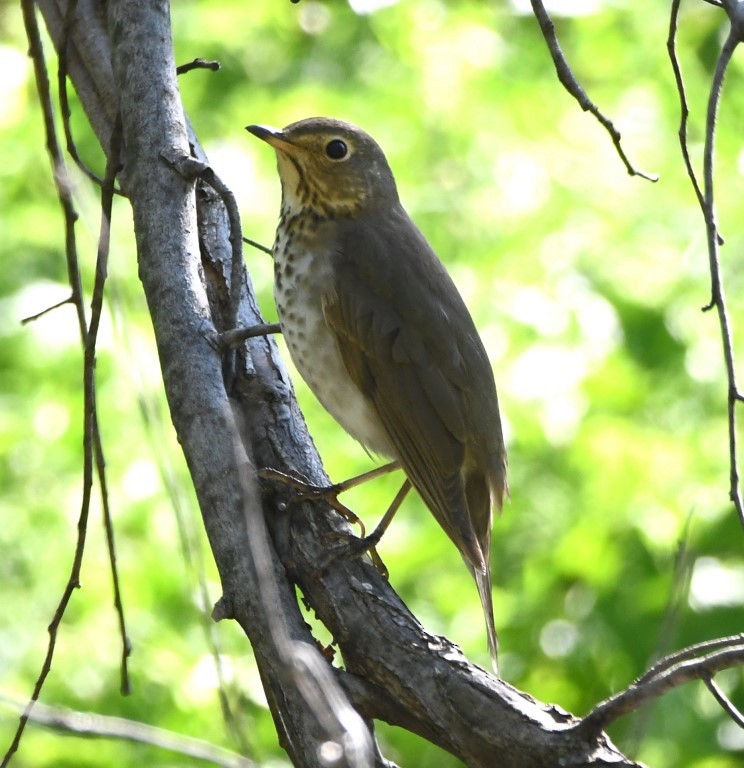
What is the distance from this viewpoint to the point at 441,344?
10.5ft

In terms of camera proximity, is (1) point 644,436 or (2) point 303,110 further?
(2) point 303,110

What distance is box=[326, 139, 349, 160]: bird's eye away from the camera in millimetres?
3520

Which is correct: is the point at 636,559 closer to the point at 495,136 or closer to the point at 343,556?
the point at 343,556

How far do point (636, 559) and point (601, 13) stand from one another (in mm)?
2676

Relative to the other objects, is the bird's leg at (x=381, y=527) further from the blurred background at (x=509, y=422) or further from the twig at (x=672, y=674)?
the twig at (x=672, y=674)

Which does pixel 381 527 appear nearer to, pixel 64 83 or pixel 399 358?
pixel 399 358

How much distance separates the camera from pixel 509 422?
158 inches

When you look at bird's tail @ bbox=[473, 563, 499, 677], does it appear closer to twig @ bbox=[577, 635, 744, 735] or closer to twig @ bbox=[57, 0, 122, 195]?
twig @ bbox=[577, 635, 744, 735]

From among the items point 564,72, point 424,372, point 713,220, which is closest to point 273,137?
Result: point 424,372

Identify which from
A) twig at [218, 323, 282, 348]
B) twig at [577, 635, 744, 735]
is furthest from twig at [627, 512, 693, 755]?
twig at [218, 323, 282, 348]

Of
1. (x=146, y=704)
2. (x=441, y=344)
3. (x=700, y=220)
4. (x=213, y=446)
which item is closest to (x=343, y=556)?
(x=213, y=446)

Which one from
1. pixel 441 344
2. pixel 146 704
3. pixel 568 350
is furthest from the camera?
pixel 568 350

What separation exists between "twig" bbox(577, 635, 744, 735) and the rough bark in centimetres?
12

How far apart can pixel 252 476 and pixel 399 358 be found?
95 centimetres
